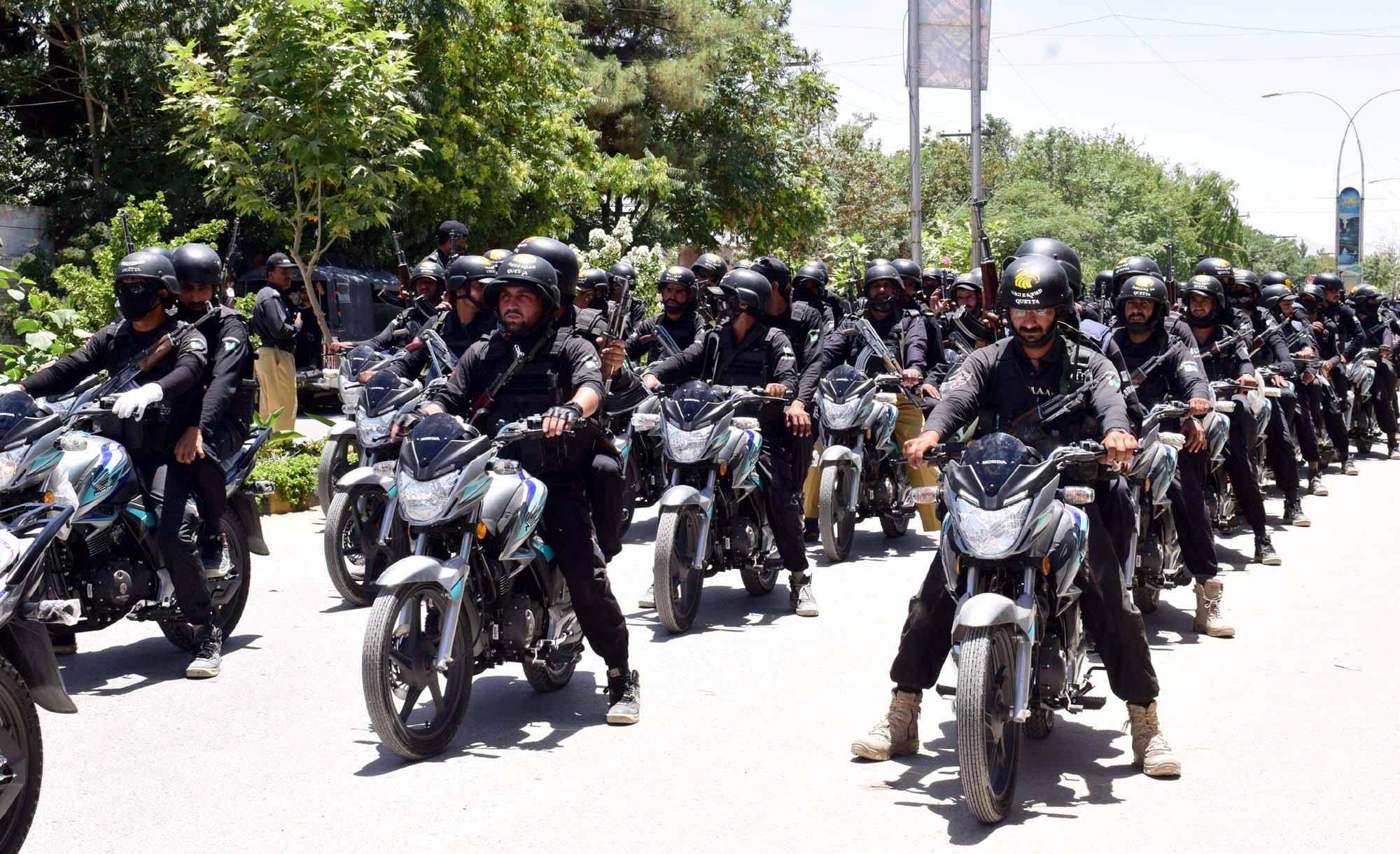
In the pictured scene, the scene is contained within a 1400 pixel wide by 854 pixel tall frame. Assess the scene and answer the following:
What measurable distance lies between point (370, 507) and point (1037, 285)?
465cm

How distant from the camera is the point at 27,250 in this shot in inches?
1000

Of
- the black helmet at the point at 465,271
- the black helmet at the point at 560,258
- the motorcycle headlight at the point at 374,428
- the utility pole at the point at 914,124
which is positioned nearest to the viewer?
the black helmet at the point at 560,258

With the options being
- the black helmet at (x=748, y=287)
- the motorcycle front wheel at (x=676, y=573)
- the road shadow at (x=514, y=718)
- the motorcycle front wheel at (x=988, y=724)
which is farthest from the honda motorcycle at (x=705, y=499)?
the motorcycle front wheel at (x=988, y=724)

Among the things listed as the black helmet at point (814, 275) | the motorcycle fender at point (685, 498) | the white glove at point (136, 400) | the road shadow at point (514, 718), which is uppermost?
the black helmet at point (814, 275)

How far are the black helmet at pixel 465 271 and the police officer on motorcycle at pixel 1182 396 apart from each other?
3980 mm

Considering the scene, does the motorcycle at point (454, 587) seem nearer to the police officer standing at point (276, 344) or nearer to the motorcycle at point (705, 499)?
the motorcycle at point (705, 499)

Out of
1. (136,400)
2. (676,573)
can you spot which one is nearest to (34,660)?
(136,400)

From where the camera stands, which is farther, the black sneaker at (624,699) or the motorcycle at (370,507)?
the motorcycle at (370,507)

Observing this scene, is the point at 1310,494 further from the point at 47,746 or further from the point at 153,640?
the point at 47,746

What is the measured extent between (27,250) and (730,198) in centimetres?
1777

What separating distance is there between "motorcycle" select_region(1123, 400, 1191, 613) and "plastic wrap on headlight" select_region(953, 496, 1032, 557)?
2242mm

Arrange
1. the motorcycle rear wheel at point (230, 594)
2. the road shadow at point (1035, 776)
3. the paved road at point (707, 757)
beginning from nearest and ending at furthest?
the paved road at point (707, 757) → the road shadow at point (1035, 776) → the motorcycle rear wheel at point (230, 594)

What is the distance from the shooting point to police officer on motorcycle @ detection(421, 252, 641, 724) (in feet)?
19.6

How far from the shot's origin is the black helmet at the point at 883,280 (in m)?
11.1
